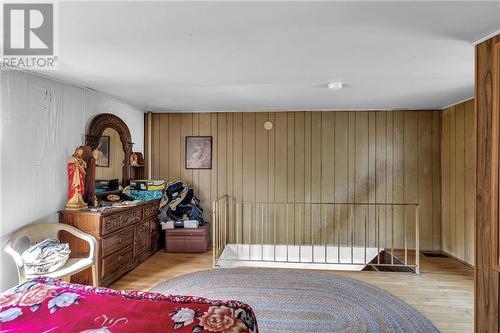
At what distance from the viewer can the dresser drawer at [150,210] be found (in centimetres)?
375

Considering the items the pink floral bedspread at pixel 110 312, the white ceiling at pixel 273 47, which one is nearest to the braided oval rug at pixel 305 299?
the pink floral bedspread at pixel 110 312

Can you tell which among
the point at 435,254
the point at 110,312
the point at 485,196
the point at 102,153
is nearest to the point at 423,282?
the point at 435,254

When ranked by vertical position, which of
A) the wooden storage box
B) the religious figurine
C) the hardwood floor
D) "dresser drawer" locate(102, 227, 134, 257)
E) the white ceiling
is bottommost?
the hardwood floor

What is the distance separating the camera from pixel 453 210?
3.98 metres

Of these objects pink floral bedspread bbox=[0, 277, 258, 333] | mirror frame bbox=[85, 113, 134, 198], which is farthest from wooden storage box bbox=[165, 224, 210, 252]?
pink floral bedspread bbox=[0, 277, 258, 333]

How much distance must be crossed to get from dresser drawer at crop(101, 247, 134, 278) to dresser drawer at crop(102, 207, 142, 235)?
1.02ft

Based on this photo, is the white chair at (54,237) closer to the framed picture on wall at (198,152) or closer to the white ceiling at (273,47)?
the white ceiling at (273,47)

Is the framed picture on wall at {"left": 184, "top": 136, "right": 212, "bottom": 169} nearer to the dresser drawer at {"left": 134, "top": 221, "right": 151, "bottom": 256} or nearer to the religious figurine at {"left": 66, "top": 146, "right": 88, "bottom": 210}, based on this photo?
the dresser drawer at {"left": 134, "top": 221, "right": 151, "bottom": 256}

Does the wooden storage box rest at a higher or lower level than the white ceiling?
lower

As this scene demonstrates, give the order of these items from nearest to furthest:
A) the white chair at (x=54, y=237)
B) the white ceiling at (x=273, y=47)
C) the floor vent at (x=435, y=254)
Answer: the white ceiling at (x=273, y=47), the white chair at (x=54, y=237), the floor vent at (x=435, y=254)

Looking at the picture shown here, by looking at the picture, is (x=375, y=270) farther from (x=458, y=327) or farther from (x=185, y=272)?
(x=185, y=272)

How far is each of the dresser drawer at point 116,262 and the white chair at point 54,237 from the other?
0.75ft

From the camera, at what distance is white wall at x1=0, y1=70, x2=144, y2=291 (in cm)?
231

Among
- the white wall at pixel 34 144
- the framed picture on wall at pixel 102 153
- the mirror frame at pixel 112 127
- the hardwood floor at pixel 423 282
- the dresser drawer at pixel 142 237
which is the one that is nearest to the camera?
the white wall at pixel 34 144
